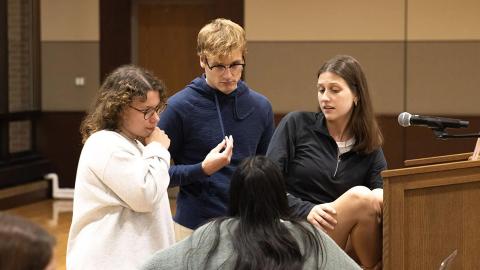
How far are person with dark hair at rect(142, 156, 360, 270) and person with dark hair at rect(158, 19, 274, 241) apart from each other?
2.64 ft

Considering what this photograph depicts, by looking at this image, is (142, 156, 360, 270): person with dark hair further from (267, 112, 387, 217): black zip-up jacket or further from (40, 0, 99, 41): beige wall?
(40, 0, 99, 41): beige wall

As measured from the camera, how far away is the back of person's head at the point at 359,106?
3.00m

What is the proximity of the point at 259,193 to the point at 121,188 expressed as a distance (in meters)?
0.56

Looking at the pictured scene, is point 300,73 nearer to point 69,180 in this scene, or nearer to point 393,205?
point 69,180

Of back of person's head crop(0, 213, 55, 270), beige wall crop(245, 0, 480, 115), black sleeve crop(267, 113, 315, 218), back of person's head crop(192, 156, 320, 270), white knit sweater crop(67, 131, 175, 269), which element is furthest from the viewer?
beige wall crop(245, 0, 480, 115)

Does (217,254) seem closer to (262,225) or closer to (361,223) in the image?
(262,225)

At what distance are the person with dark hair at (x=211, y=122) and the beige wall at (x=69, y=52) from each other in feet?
21.3

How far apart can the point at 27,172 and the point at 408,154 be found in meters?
4.16

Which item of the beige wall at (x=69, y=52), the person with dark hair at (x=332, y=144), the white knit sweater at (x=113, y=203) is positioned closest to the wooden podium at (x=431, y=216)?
the person with dark hair at (x=332, y=144)

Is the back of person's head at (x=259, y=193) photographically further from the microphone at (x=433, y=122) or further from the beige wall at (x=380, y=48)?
the beige wall at (x=380, y=48)

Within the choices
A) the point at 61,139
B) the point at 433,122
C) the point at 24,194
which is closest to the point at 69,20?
the point at 61,139

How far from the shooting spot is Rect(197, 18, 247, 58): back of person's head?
9.75 feet

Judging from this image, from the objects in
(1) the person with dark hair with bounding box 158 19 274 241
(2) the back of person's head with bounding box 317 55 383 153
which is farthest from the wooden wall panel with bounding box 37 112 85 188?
(2) the back of person's head with bounding box 317 55 383 153

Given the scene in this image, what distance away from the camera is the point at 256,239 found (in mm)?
2068
